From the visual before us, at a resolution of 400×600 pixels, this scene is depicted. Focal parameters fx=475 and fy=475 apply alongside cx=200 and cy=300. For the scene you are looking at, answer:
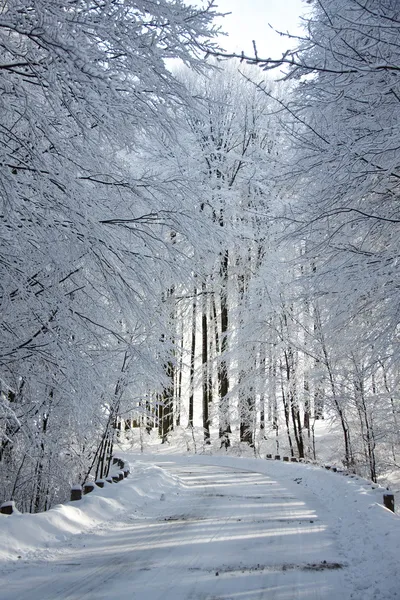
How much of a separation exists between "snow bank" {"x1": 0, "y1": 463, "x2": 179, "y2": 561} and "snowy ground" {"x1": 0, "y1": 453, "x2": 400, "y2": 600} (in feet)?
0.06

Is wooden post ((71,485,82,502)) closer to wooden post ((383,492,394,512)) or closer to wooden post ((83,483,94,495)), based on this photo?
wooden post ((83,483,94,495))

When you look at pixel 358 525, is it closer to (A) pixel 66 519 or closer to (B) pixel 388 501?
(B) pixel 388 501

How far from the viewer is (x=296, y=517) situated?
26.9 ft

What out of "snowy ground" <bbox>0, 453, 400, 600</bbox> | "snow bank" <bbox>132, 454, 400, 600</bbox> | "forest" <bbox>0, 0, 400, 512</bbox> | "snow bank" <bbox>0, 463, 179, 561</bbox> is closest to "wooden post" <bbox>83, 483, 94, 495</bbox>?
"snow bank" <bbox>0, 463, 179, 561</bbox>

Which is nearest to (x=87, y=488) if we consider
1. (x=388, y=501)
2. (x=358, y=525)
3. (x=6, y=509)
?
(x=6, y=509)

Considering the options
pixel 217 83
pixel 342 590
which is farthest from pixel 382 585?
pixel 217 83

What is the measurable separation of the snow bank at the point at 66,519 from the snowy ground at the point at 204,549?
19mm

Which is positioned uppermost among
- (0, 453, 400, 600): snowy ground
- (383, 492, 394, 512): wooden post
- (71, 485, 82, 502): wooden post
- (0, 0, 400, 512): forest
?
(0, 0, 400, 512): forest

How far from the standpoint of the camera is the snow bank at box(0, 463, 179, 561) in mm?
5676

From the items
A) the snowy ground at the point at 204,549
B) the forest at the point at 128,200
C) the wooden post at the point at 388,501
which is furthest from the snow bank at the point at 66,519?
the wooden post at the point at 388,501

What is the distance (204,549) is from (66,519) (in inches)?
85.1

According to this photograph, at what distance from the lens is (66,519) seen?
22.5 feet

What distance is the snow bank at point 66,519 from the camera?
18.6ft

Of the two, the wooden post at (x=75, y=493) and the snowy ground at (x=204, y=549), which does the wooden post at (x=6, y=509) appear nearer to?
the snowy ground at (x=204, y=549)
